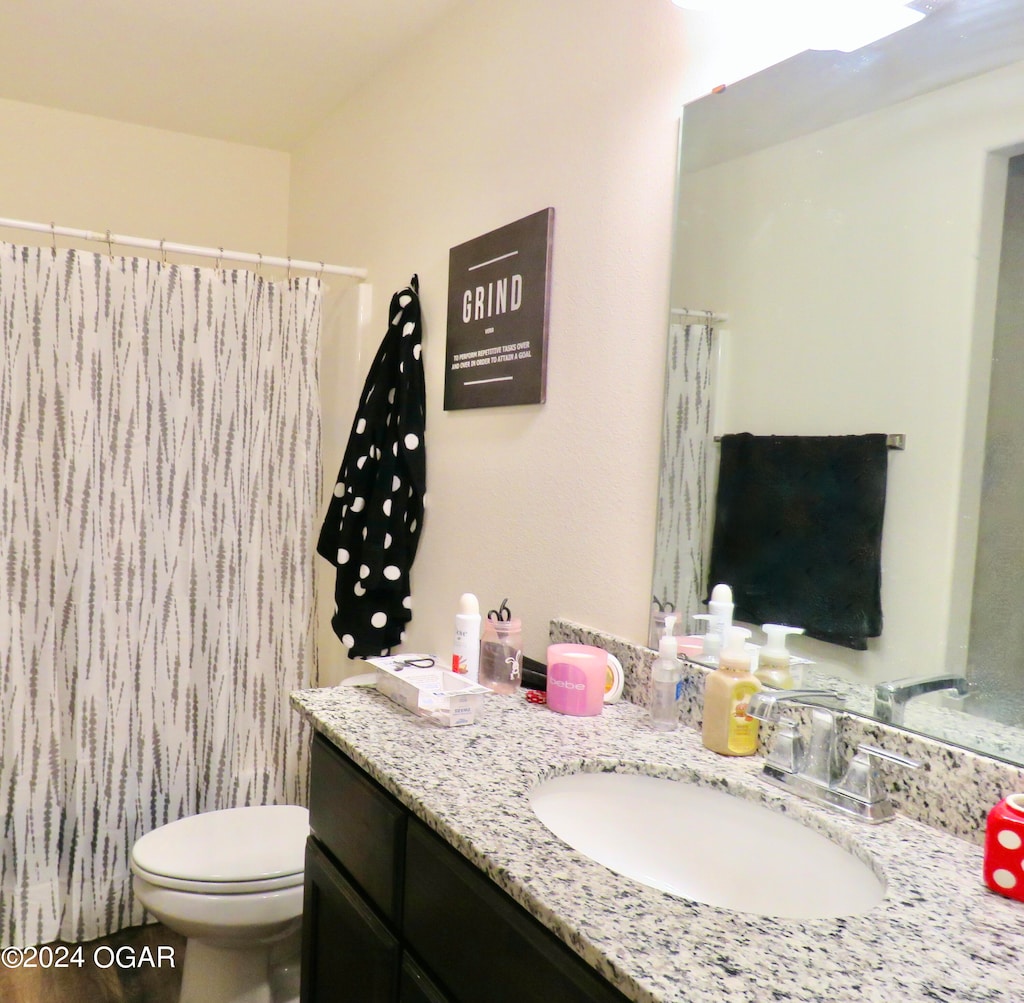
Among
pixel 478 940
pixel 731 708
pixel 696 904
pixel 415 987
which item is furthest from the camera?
pixel 731 708

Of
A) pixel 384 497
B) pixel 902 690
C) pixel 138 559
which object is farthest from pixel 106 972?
pixel 902 690

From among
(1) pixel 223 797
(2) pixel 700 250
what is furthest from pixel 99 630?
(2) pixel 700 250

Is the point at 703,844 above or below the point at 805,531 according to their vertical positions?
below

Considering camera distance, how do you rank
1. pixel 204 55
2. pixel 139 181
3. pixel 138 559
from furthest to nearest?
pixel 139 181 → pixel 204 55 → pixel 138 559

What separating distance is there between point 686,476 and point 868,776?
0.55 m

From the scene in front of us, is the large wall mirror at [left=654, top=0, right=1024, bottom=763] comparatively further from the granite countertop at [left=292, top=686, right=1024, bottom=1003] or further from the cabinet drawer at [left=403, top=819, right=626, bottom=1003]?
the cabinet drawer at [left=403, top=819, right=626, bottom=1003]

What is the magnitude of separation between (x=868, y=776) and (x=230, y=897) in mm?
1302

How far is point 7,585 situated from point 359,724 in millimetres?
1364

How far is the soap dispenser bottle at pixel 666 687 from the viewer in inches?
49.4

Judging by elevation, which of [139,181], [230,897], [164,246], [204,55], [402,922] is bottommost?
[230,897]

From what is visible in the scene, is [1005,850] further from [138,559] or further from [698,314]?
[138,559]

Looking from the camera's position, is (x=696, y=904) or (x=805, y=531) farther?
(x=805, y=531)

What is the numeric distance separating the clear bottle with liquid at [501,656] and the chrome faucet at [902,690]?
0.62 metres

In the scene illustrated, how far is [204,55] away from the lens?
234 centimetres
